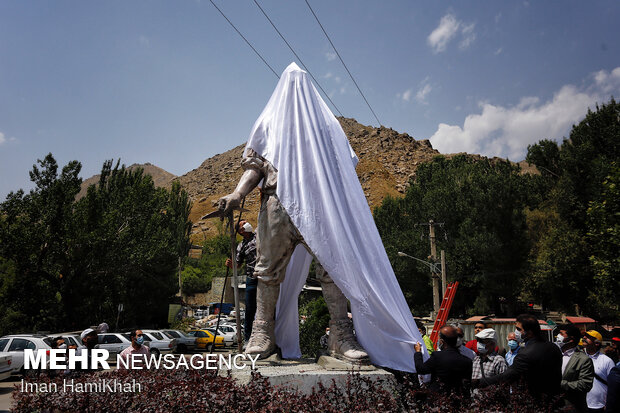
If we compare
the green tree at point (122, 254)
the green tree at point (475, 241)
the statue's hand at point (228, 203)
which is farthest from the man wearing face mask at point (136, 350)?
the green tree at point (475, 241)

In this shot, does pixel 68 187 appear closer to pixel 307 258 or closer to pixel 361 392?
pixel 307 258

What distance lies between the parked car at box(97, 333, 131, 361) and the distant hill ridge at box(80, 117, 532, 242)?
220 ft

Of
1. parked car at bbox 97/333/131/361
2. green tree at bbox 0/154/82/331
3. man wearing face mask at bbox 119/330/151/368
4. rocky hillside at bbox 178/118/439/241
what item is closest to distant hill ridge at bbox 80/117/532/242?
rocky hillside at bbox 178/118/439/241

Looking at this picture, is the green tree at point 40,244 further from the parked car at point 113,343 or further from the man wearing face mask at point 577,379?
the man wearing face mask at point 577,379

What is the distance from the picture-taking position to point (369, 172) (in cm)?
10719

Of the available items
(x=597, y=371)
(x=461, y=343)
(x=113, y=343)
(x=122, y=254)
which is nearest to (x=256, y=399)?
(x=461, y=343)

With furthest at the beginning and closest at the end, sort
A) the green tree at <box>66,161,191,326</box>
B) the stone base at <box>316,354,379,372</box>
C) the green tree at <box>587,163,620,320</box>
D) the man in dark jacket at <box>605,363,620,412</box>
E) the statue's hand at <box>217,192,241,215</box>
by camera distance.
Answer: the green tree at <box>66,161,191,326</box> → the green tree at <box>587,163,620,320</box> → the man in dark jacket at <box>605,363,620,412</box> → the statue's hand at <box>217,192,241,215</box> → the stone base at <box>316,354,379,372</box>

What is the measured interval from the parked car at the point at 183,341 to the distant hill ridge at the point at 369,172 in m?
62.6

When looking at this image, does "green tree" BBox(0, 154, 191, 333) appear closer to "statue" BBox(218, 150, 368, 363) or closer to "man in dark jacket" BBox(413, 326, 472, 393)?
"statue" BBox(218, 150, 368, 363)

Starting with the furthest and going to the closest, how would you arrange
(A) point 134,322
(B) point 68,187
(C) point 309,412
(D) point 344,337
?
(A) point 134,322
(B) point 68,187
(D) point 344,337
(C) point 309,412

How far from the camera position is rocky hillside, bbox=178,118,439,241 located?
101250mm

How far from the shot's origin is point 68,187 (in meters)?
23.5

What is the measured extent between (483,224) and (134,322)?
24191 mm

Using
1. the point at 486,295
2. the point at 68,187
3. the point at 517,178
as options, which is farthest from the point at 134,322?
the point at 517,178
